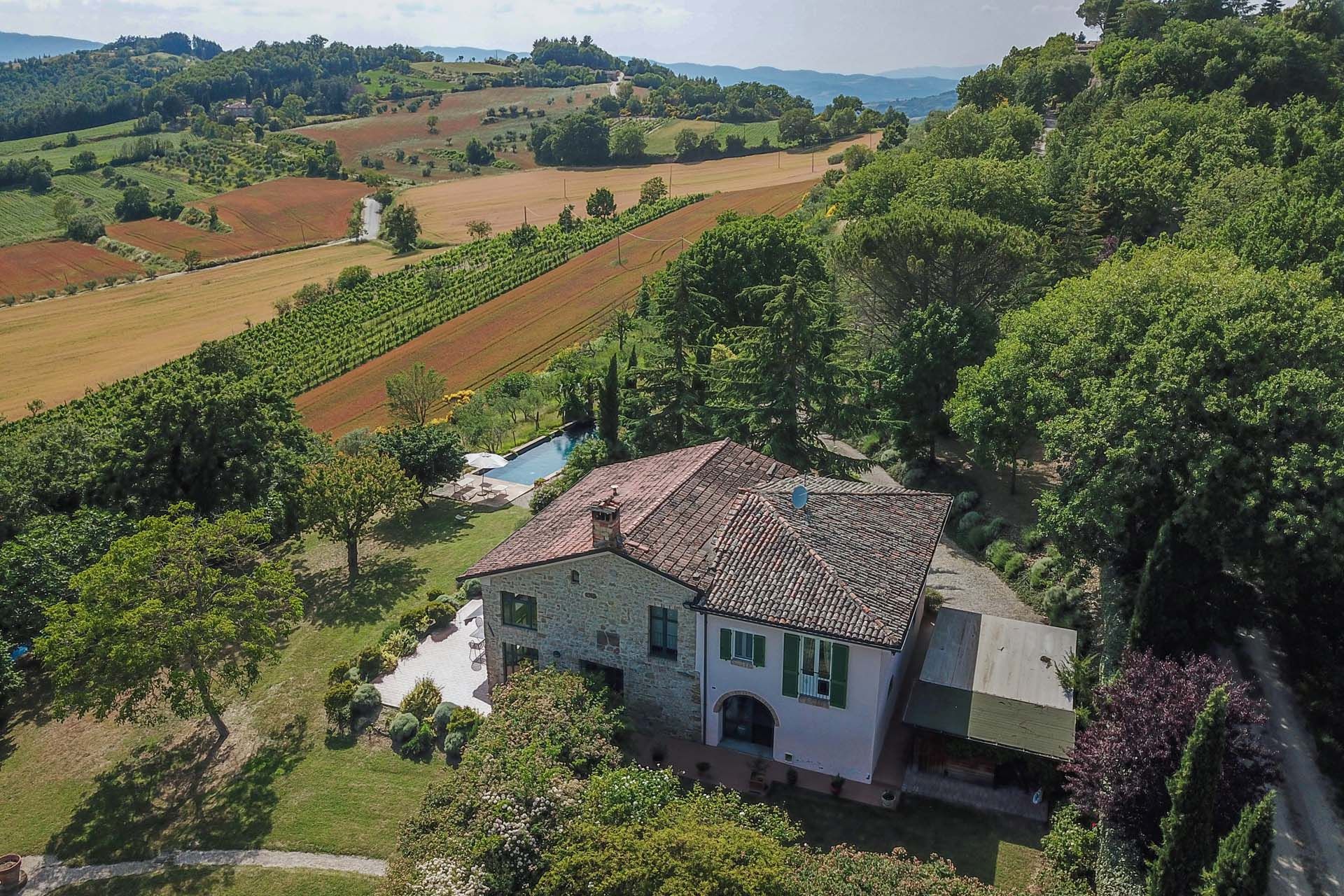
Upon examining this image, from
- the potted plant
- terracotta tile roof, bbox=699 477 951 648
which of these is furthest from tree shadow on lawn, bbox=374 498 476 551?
the potted plant

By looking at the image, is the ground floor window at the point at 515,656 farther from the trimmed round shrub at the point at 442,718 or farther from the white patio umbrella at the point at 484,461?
the white patio umbrella at the point at 484,461

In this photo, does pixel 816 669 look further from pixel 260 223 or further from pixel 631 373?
pixel 260 223

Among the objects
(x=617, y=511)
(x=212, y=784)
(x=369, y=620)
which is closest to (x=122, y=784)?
(x=212, y=784)

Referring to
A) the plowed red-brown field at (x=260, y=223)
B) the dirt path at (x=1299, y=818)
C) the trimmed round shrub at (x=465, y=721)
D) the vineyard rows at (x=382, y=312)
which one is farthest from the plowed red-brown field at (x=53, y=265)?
the dirt path at (x=1299, y=818)

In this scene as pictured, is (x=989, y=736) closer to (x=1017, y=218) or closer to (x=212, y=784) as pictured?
(x=212, y=784)

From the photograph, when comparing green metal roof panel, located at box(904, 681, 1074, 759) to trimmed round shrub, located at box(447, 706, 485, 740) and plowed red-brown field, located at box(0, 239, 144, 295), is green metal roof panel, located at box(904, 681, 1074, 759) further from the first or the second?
plowed red-brown field, located at box(0, 239, 144, 295)
